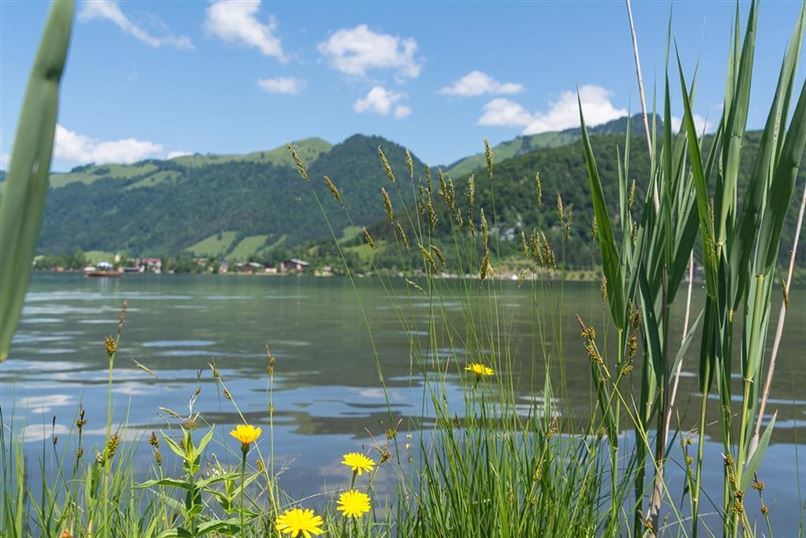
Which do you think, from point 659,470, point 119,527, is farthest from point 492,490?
point 119,527

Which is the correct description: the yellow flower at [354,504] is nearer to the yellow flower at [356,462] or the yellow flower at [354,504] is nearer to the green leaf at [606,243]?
the yellow flower at [356,462]

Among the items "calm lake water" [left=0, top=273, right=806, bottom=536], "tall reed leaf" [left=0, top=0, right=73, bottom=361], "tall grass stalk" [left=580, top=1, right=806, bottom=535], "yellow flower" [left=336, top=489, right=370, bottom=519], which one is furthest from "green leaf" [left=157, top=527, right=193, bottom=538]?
"tall reed leaf" [left=0, top=0, right=73, bottom=361]

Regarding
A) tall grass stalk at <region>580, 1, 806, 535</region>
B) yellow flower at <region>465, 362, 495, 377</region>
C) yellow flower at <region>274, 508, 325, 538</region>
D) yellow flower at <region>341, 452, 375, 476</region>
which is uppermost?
tall grass stalk at <region>580, 1, 806, 535</region>

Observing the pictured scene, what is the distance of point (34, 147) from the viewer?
0.50 meters

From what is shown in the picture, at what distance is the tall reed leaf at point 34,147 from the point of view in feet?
1.65

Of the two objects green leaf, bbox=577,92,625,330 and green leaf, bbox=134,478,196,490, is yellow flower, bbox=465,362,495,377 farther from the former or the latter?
green leaf, bbox=134,478,196,490

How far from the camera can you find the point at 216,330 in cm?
3089

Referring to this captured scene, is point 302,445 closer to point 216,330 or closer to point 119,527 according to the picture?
point 119,527

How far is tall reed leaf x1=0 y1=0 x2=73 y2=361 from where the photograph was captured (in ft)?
1.65

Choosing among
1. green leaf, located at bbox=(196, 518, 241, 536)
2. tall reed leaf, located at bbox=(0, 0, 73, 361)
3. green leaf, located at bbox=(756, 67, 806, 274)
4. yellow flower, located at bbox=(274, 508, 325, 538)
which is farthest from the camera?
green leaf, located at bbox=(756, 67, 806, 274)

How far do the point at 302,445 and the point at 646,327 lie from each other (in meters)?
8.46

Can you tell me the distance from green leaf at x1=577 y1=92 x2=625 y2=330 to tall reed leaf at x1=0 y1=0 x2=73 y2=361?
Answer: 2.18m

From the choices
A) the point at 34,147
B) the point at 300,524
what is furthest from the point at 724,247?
the point at 34,147

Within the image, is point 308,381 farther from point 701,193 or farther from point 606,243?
point 701,193
